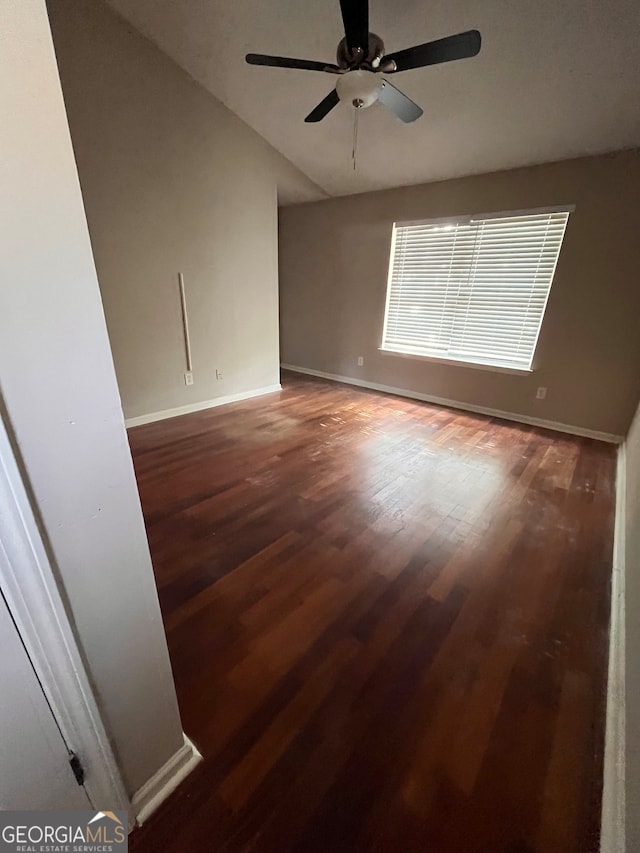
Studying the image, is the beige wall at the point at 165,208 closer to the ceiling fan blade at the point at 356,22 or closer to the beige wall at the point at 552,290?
the beige wall at the point at 552,290

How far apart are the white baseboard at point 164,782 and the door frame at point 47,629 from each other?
0.34ft

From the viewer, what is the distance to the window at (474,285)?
3.20 meters

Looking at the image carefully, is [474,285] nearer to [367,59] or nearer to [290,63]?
[367,59]

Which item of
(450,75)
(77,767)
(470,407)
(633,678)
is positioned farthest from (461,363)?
(77,767)

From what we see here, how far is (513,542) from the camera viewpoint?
1827mm

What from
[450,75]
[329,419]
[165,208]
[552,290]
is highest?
[450,75]

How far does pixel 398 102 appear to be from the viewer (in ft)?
6.97

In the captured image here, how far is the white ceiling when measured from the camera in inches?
78.2

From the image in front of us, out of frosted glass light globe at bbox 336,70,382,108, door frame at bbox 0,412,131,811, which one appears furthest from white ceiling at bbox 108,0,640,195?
door frame at bbox 0,412,131,811

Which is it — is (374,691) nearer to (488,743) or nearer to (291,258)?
(488,743)

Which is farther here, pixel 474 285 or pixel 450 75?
pixel 474 285

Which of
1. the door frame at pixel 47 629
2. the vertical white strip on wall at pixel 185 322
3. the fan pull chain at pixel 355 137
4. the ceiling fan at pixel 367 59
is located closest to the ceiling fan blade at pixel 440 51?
the ceiling fan at pixel 367 59

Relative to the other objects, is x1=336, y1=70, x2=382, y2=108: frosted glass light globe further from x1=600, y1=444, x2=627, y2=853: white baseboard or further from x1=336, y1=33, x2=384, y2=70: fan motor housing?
x1=600, y1=444, x2=627, y2=853: white baseboard

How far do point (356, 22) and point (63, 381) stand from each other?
226 cm
